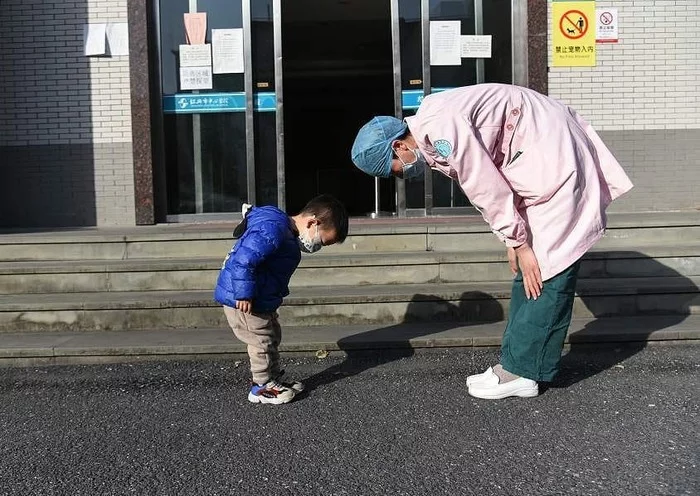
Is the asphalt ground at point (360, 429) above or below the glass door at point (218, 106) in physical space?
below

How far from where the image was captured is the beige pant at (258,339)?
3514 mm

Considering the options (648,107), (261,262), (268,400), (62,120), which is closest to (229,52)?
(62,120)

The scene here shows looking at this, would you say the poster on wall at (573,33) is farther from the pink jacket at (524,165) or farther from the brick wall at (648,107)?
the pink jacket at (524,165)

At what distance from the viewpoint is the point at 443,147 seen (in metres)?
2.99

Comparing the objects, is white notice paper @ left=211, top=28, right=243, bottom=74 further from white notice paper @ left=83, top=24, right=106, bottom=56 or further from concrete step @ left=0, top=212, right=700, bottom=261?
concrete step @ left=0, top=212, right=700, bottom=261

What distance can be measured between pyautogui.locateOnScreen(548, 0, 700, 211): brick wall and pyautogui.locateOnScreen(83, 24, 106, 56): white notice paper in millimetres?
5059

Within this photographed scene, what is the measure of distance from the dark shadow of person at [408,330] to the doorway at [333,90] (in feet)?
15.3

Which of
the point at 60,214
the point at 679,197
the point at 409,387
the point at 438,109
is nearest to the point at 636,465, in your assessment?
the point at 409,387

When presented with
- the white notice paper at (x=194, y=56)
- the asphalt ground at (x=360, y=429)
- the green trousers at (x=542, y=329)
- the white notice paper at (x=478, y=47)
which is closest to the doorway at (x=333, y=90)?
the white notice paper at (x=194, y=56)

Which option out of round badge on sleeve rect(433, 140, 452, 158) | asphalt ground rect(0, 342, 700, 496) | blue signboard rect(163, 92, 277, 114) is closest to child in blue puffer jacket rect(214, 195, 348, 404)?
asphalt ground rect(0, 342, 700, 496)

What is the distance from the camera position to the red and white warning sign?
7465 mm

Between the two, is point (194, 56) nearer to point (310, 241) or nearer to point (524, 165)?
point (310, 241)

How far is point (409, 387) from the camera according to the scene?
3.67m

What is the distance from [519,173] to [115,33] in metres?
5.87
